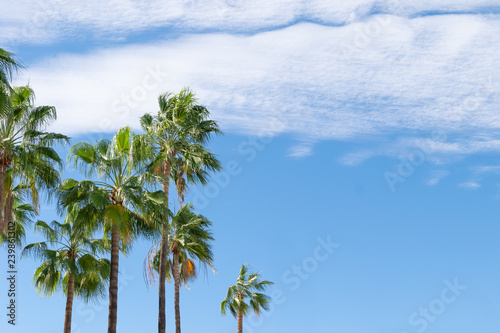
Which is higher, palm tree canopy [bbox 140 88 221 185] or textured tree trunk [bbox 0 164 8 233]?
palm tree canopy [bbox 140 88 221 185]

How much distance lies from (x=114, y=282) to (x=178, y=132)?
9.68 meters

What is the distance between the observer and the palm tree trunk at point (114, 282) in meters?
27.9

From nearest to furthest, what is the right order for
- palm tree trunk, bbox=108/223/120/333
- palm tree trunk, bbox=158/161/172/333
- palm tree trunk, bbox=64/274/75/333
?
1. palm tree trunk, bbox=108/223/120/333
2. palm tree trunk, bbox=158/161/172/333
3. palm tree trunk, bbox=64/274/75/333

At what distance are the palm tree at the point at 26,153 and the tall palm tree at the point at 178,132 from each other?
7.00 metres

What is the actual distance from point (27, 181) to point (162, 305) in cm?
955

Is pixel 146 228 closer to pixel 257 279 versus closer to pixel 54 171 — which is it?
pixel 54 171

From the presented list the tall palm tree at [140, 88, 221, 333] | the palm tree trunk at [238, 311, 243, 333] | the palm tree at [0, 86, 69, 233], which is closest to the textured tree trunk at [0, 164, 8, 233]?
the palm tree at [0, 86, 69, 233]

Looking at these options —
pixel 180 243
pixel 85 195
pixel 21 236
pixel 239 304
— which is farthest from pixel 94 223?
pixel 239 304

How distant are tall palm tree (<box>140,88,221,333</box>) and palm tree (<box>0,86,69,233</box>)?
7.00 metres

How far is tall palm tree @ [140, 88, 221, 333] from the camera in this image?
113 feet

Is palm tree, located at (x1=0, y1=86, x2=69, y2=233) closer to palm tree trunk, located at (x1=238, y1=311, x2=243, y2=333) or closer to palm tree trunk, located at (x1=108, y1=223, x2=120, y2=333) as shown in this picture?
palm tree trunk, located at (x1=108, y1=223, x2=120, y2=333)

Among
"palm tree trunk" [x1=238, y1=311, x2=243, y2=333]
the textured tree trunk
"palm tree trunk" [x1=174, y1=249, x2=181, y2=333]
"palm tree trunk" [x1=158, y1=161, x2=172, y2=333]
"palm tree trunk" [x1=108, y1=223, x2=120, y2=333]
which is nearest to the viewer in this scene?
the textured tree trunk

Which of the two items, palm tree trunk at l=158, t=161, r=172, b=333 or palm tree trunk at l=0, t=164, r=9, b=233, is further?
palm tree trunk at l=158, t=161, r=172, b=333

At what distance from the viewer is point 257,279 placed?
50.0m
